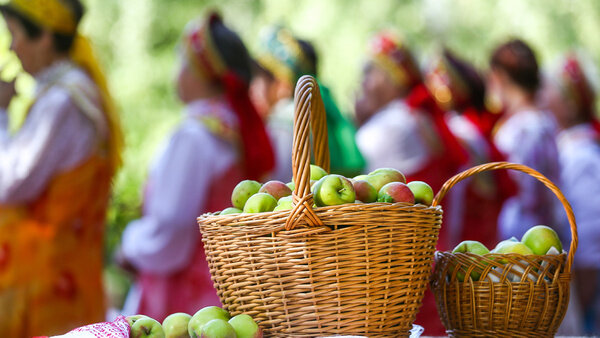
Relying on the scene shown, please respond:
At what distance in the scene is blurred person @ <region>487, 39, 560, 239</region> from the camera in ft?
13.5

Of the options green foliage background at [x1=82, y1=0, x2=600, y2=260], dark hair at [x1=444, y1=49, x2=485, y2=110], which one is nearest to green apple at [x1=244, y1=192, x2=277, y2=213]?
dark hair at [x1=444, y1=49, x2=485, y2=110]

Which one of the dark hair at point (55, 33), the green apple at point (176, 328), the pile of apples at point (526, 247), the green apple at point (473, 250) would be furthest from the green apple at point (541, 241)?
the dark hair at point (55, 33)

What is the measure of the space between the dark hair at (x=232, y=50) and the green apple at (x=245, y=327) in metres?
2.23

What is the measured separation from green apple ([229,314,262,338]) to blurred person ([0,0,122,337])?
72.2 inches

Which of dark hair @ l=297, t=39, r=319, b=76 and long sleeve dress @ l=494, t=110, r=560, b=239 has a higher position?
dark hair @ l=297, t=39, r=319, b=76

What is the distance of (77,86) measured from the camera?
3.06 m

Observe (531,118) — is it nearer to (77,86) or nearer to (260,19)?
(77,86)

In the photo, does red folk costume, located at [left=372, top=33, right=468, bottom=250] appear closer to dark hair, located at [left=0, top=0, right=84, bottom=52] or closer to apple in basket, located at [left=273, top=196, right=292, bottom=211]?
dark hair, located at [left=0, top=0, right=84, bottom=52]

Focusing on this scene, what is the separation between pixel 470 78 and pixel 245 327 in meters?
3.66

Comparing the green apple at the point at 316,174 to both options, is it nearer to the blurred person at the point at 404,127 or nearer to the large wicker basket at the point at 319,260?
the large wicker basket at the point at 319,260

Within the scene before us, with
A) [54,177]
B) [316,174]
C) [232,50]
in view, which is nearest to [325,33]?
[232,50]

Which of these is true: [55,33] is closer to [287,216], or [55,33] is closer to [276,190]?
[276,190]

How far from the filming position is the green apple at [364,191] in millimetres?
1442

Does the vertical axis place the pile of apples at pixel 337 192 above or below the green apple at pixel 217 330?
above
